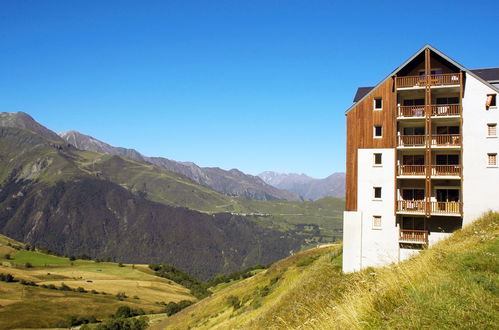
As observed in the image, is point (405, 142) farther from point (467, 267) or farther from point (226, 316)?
point (226, 316)

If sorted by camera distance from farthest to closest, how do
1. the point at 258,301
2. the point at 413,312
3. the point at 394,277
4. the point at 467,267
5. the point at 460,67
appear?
the point at 258,301, the point at 460,67, the point at 467,267, the point at 394,277, the point at 413,312

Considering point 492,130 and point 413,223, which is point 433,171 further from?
point 492,130

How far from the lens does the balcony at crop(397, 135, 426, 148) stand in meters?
36.3

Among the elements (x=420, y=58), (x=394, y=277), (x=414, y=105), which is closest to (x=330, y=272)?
(x=414, y=105)

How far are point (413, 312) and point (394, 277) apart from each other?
3.90 metres

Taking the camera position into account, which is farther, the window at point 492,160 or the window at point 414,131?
the window at point 414,131

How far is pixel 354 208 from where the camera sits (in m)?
37.6

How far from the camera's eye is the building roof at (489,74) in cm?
3703

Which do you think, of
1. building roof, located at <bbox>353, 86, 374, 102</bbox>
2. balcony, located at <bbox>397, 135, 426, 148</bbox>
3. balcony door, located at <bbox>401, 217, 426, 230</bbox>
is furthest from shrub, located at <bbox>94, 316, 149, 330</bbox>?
balcony, located at <bbox>397, 135, 426, 148</bbox>

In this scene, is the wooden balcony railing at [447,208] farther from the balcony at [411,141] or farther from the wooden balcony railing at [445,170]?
the balcony at [411,141]

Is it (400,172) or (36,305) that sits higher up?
(400,172)

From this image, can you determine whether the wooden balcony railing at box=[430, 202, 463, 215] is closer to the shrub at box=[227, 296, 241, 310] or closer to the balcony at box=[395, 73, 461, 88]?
the balcony at box=[395, 73, 461, 88]

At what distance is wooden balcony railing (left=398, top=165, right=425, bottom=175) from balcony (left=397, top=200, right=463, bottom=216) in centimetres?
264

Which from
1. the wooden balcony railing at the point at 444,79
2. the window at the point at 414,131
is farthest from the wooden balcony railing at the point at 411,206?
the wooden balcony railing at the point at 444,79
